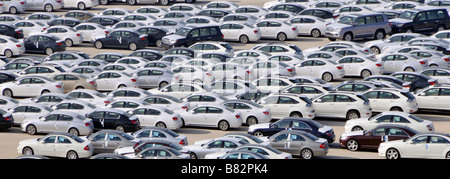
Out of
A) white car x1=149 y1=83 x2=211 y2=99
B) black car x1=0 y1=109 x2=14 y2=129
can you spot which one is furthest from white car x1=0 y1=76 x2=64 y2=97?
black car x1=0 y1=109 x2=14 y2=129

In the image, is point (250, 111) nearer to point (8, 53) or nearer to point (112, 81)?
point (112, 81)

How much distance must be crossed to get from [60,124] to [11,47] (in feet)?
51.9

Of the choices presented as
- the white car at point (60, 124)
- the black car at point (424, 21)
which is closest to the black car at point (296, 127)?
the white car at point (60, 124)

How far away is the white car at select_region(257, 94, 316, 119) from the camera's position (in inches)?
1117

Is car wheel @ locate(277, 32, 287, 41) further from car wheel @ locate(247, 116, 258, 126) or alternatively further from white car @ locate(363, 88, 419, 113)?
car wheel @ locate(247, 116, 258, 126)

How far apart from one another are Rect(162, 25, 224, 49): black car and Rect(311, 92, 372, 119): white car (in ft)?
46.6

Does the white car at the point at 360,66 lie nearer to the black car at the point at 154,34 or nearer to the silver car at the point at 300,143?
the black car at the point at 154,34

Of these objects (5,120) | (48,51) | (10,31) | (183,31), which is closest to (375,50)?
(183,31)

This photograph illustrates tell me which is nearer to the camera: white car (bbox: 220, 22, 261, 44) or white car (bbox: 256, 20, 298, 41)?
white car (bbox: 220, 22, 261, 44)

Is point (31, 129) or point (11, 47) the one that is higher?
point (11, 47)

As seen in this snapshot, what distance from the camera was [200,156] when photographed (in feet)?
73.8

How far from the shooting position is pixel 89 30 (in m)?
45.0

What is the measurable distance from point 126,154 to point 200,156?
2175mm
